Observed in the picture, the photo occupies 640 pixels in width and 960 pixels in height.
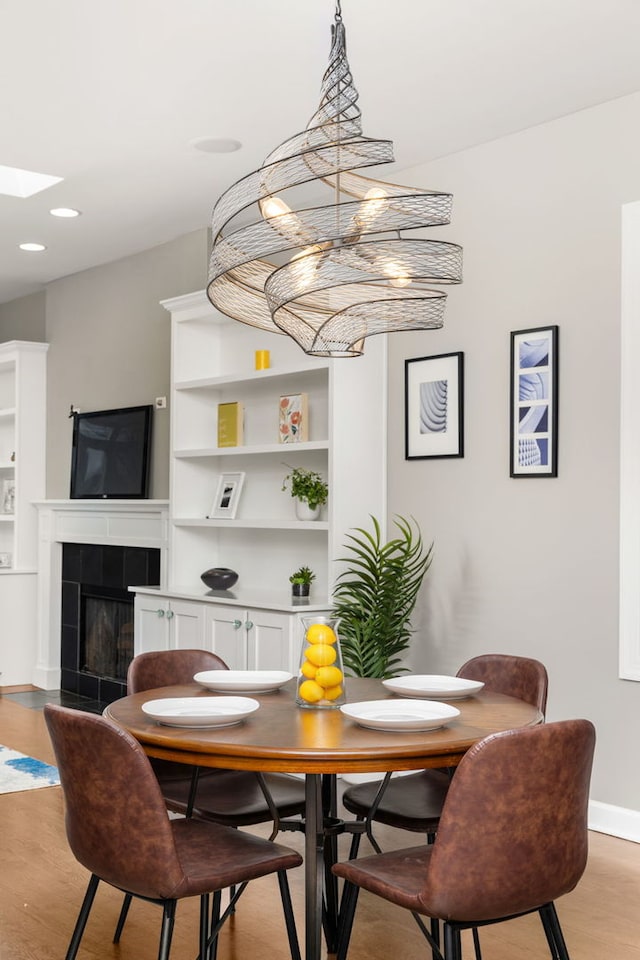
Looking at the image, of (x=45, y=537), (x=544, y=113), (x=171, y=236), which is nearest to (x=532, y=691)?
(x=544, y=113)

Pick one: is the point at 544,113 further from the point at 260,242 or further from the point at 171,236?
the point at 171,236

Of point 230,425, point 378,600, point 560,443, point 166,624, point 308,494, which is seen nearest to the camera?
point 560,443

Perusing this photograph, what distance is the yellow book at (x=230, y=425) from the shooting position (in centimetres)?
573

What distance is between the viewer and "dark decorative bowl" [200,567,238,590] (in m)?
5.37

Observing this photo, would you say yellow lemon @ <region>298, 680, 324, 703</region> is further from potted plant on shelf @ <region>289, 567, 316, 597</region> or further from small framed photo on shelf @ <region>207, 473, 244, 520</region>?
small framed photo on shelf @ <region>207, 473, 244, 520</region>

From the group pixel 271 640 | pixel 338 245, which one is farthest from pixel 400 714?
pixel 271 640

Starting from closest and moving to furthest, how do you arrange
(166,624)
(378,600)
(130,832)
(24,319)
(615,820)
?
1. (130,832)
2. (615,820)
3. (378,600)
4. (166,624)
5. (24,319)

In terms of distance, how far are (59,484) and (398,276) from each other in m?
5.22

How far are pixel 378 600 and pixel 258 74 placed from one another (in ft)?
7.33

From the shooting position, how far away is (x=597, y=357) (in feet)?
13.3

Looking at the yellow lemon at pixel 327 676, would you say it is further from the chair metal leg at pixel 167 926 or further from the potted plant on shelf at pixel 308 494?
the potted plant on shelf at pixel 308 494

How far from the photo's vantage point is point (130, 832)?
222 centimetres

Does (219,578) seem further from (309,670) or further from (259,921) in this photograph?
(309,670)

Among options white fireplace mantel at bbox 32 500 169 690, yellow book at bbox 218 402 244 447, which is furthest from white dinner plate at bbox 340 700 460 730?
white fireplace mantel at bbox 32 500 169 690
